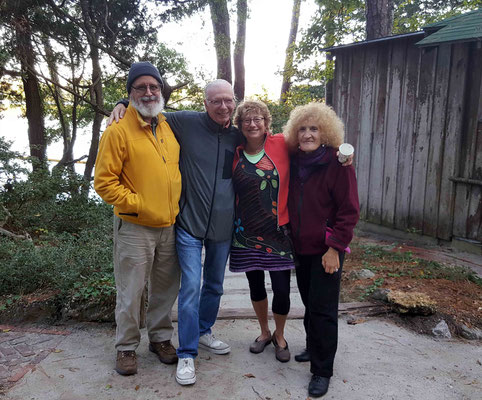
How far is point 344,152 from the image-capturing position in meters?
2.49

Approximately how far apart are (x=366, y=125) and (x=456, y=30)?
2.14m

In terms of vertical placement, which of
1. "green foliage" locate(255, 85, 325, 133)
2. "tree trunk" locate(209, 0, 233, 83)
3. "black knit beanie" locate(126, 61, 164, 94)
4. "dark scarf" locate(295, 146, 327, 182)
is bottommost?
"dark scarf" locate(295, 146, 327, 182)

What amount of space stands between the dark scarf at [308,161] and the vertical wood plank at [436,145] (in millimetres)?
4182

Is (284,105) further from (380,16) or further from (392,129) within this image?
(392,129)

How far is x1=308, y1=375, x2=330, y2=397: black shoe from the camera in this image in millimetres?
2599

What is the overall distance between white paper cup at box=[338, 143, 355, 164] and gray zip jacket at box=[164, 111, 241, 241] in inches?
30.0

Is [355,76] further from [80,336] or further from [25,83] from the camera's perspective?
[25,83]

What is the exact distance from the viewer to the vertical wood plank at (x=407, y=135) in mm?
6461

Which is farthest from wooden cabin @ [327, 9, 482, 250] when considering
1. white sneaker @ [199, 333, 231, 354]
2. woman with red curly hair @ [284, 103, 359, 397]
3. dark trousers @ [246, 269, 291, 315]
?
white sneaker @ [199, 333, 231, 354]

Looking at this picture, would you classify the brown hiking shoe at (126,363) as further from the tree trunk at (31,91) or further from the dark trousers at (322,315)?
the tree trunk at (31,91)

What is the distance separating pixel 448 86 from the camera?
595 cm

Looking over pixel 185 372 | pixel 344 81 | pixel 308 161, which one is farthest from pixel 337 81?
pixel 185 372

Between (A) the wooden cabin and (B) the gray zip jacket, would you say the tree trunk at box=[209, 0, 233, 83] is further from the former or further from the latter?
(B) the gray zip jacket

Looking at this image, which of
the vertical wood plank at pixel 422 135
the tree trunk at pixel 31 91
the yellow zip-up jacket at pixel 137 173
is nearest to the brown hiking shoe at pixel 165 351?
the yellow zip-up jacket at pixel 137 173
